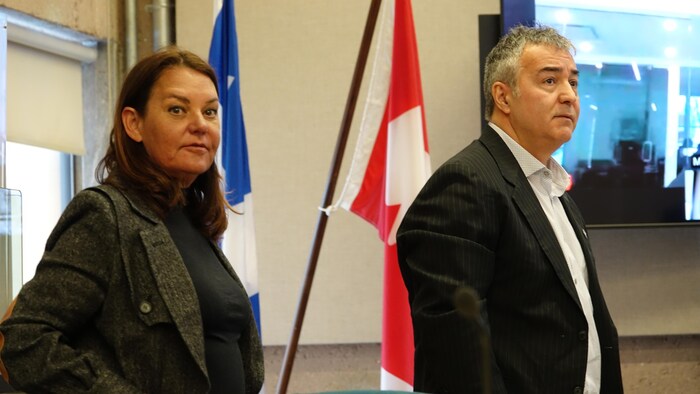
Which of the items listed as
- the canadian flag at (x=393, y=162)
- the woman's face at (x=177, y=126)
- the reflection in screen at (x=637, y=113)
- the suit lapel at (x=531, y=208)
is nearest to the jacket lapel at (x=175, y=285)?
the woman's face at (x=177, y=126)

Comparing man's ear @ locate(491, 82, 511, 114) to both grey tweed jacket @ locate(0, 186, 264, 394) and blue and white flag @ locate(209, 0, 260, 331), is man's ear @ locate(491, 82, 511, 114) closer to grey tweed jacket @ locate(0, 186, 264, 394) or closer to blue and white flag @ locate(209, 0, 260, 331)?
grey tweed jacket @ locate(0, 186, 264, 394)

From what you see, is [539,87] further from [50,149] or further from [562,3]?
[50,149]

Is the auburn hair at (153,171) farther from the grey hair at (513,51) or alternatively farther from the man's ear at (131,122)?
the grey hair at (513,51)

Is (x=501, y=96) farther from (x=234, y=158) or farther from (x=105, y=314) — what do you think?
(x=234, y=158)

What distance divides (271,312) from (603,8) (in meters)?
1.84

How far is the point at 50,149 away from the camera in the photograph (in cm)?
377

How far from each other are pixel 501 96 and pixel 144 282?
1.01 metres

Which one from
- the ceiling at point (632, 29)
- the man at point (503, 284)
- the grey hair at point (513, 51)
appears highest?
the ceiling at point (632, 29)

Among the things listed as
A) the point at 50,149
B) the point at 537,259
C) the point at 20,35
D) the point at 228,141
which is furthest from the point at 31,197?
the point at 537,259

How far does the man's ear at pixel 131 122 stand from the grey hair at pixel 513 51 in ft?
2.87

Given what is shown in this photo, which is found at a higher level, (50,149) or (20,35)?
(20,35)

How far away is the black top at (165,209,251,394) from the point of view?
5.32 feet

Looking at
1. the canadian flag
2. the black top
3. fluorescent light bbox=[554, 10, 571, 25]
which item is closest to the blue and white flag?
the canadian flag

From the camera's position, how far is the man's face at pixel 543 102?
6.98 feet
